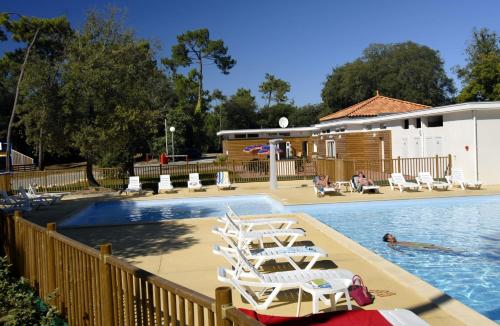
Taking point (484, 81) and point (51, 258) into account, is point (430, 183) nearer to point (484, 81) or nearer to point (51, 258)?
point (51, 258)

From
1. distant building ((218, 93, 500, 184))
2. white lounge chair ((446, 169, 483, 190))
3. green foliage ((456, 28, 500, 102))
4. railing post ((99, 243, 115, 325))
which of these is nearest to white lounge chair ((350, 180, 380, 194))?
white lounge chair ((446, 169, 483, 190))

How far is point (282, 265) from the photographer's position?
8094mm

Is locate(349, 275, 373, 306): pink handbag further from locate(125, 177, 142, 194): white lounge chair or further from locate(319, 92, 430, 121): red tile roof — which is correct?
locate(319, 92, 430, 121): red tile roof

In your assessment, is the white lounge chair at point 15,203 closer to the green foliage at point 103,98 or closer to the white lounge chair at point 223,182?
the green foliage at point 103,98

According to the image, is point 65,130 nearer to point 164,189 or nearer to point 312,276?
point 164,189

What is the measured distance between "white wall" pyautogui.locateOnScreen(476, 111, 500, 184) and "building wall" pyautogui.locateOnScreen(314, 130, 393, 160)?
6.44 m

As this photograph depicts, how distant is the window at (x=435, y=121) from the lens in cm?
2227

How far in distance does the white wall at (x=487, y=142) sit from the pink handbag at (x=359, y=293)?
15.8 m

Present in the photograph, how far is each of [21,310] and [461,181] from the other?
17364 mm

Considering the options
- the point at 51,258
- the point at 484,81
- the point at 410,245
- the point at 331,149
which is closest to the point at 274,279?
the point at 51,258

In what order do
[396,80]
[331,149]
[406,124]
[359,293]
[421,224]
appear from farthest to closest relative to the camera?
[396,80] → [331,149] → [406,124] → [421,224] → [359,293]

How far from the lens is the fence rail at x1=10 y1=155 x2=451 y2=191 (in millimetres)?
21398

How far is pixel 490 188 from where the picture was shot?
61.2ft

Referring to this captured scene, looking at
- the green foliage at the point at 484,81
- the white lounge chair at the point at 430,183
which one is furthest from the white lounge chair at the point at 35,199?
the green foliage at the point at 484,81
